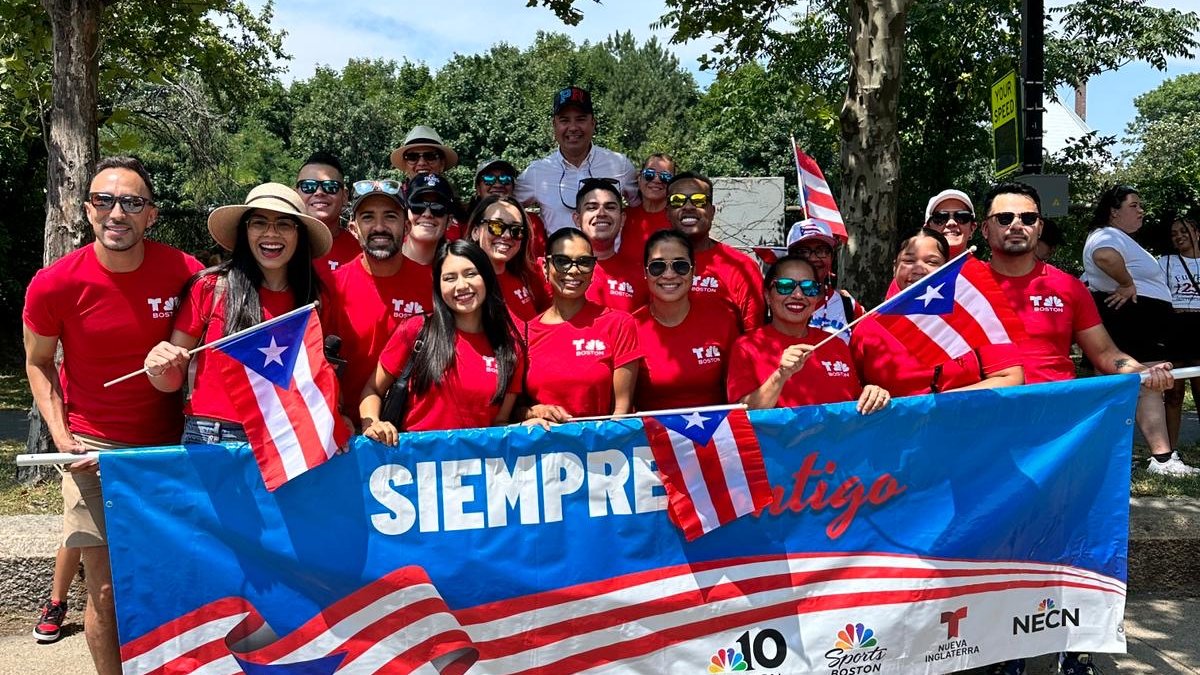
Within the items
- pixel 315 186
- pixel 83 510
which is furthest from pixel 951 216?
pixel 83 510

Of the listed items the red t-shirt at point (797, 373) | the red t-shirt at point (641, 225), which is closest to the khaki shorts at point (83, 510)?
the red t-shirt at point (797, 373)

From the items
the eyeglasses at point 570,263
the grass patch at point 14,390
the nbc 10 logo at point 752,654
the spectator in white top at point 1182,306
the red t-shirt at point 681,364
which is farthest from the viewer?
the grass patch at point 14,390

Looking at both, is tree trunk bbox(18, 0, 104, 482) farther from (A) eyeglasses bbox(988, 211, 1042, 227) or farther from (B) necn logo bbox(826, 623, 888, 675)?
(A) eyeglasses bbox(988, 211, 1042, 227)

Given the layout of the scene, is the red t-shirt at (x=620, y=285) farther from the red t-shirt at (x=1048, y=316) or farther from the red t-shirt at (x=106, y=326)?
the red t-shirt at (x=106, y=326)

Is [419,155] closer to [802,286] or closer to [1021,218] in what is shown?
[802,286]

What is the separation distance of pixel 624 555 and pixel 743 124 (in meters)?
19.2

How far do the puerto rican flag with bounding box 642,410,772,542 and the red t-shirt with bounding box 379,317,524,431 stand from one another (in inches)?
25.1

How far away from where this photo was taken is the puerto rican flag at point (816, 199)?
229 inches

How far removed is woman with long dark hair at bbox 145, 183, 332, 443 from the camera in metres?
3.78

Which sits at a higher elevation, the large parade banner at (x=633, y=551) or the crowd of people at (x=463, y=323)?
the crowd of people at (x=463, y=323)

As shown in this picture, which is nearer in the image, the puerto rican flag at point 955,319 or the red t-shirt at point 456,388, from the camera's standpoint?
the red t-shirt at point 456,388

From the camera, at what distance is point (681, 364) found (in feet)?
13.9

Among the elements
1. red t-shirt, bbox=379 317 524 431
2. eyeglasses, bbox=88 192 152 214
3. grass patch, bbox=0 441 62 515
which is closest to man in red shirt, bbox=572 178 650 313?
red t-shirt, bbox=379 317 524 431

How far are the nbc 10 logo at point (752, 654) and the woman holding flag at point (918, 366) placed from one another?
1.19m
